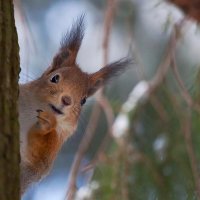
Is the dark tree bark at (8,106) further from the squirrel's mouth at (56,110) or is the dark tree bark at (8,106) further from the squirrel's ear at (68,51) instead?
the squirrel's ear at (68,51)

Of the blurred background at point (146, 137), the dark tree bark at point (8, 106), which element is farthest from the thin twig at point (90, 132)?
the dark tree bark at point (8, 106)

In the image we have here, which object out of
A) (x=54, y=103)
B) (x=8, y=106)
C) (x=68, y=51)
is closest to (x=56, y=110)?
(x=54, y=103)

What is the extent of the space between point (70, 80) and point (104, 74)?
0.64ft

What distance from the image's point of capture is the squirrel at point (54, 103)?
184 centimetres

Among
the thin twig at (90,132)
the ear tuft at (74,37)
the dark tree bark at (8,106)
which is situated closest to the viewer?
the dark tree bark at (8,106)

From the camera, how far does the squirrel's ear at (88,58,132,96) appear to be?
2.19 meters

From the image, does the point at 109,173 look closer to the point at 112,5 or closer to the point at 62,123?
the point at 62,123

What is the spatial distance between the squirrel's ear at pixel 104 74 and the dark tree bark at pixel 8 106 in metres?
0.91

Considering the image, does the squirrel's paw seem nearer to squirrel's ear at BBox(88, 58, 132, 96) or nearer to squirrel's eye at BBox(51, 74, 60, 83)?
squirrel's eye at BBox(51, 74, 60, 83)

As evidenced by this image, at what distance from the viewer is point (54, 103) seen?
1962 millimetres

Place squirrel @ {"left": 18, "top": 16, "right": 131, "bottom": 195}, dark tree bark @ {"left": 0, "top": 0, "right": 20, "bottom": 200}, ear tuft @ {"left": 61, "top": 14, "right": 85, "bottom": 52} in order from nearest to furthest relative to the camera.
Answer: dark tree bark @ {"left": 0, "top": 0, "right": 20, "bottom": 200}, squirrel @ {"left": 18, "top": 16, "right": 131, "bottom": 195}, ear tuft @ {"left": 61, "top": 14, "right": 85, "bottom": 52}

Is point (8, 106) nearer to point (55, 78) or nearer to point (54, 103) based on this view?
point (54, 103)

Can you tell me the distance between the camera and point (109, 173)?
207 centimetres

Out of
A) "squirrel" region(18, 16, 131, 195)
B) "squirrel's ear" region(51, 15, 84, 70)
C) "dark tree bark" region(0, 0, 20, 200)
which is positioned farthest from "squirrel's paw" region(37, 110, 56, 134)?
"dark tree bark" region(0, 0, 20, 200)
